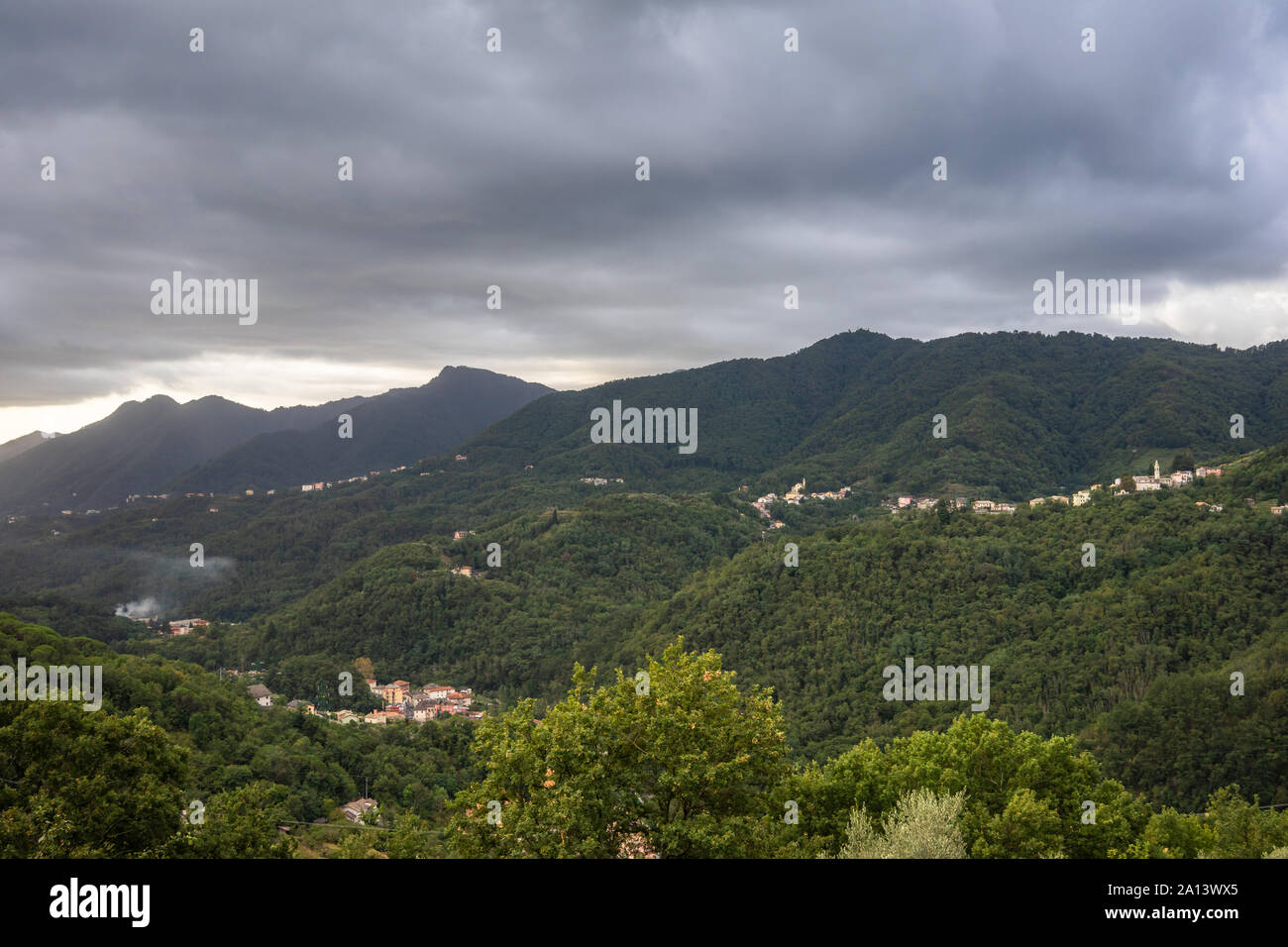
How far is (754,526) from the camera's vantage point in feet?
523

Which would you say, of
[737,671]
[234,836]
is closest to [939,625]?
[737,671]

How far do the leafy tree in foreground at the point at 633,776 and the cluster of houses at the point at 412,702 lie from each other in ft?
191

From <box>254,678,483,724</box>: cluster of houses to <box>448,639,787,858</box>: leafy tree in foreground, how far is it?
58.3 metres

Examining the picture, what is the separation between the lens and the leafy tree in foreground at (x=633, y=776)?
41.7ft

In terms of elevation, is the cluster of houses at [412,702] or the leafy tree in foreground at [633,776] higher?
the leafy tree in foreground at [633,776]

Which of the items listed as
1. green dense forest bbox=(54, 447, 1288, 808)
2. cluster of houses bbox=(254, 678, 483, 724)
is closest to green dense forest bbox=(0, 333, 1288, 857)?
green dense forest bbox=(54, 447, 1288, 808)

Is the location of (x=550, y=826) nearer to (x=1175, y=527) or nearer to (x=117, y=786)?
(x=117, y=786)

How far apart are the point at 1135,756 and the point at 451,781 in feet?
136

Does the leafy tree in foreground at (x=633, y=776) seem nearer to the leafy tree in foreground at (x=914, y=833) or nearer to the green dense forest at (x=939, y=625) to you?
the leafy tree in foreground at (x=914, y=833)

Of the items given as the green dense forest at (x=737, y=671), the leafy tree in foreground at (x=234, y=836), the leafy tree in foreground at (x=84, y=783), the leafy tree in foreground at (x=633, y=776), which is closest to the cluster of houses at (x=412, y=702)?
the green dense forest at (x=737, y=671)

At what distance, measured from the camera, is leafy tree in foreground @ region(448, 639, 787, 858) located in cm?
1270
